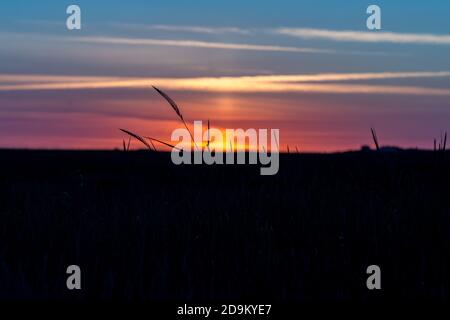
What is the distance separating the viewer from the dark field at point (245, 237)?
3629mm

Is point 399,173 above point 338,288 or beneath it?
above

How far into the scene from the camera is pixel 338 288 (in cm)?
364

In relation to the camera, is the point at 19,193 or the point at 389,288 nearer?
the point at 389,288

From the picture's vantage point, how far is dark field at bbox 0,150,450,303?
3629 millimetres

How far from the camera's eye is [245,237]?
13.4 feet
